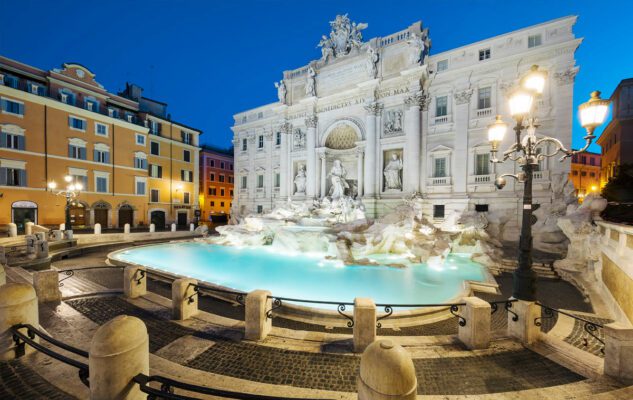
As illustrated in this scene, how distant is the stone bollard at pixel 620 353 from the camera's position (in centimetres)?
334

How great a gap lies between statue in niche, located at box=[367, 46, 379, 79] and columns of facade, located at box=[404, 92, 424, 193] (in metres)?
3.82

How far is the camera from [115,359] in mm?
2453

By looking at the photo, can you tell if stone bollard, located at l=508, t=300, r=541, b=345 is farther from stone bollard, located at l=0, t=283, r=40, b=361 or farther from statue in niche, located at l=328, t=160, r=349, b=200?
statue in niche, located at l=328, t=160, r=349, b=200

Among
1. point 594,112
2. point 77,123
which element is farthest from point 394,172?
point 77,123

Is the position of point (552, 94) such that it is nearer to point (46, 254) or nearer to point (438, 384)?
point (438, 384)

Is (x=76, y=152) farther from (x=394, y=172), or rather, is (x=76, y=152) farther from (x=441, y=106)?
(x=441, y=106)

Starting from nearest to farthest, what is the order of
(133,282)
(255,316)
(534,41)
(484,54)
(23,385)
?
(23,385), (255,316), (133,282), (534,41), (484,54)

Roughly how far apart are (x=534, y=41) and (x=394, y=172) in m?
11.8

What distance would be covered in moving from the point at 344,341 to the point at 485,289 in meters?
6.31

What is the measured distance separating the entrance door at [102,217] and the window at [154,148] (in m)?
7.84

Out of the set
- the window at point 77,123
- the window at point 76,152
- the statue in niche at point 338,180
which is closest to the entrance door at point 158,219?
the window at point 76,152

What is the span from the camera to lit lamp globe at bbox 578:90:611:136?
176 inches

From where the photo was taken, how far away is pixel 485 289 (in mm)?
8367

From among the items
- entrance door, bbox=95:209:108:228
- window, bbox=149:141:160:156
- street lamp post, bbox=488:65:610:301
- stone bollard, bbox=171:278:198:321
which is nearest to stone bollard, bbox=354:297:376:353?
street lamp post, bbox=488:65:610:301
